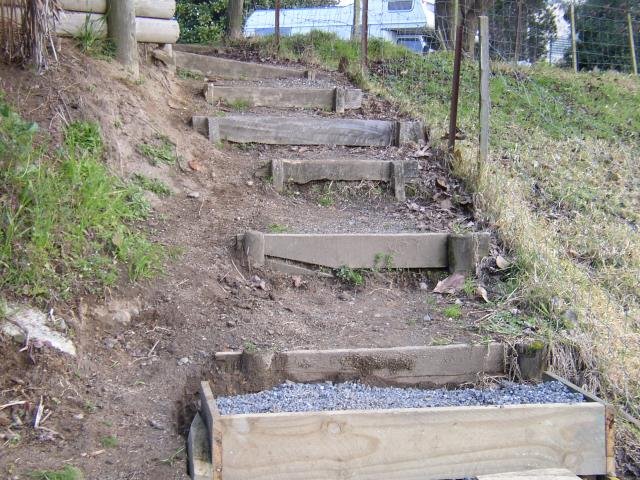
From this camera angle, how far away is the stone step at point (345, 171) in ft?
17.3

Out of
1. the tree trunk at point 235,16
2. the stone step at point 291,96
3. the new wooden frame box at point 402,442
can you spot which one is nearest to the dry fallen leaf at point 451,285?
the new wooden frame box at point 402,442

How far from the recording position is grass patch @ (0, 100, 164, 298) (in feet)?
11.3

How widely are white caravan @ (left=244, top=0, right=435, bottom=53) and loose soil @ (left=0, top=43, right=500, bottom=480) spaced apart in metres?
6.09

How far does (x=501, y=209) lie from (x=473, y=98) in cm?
361

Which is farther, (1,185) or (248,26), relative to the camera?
(248,26)

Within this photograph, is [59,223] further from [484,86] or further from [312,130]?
[484,86]

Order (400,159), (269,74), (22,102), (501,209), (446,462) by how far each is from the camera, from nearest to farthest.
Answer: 1. (446,462)
2. (22,102)
3. (501,209)
4. (400,159)
5. (269,74)

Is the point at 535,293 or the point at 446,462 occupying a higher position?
the point at 535,293

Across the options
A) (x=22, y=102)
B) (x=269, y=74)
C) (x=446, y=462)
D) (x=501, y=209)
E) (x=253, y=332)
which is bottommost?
(x=446, y=462)

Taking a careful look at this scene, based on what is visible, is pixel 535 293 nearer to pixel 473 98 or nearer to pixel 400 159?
pixel 400 159

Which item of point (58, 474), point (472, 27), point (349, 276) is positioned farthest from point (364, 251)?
point (472, 27)

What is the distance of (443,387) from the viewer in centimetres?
358

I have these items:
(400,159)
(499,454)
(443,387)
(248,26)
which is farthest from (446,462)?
(248,26)

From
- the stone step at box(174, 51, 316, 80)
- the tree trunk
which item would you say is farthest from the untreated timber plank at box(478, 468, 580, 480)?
the tree trunk
